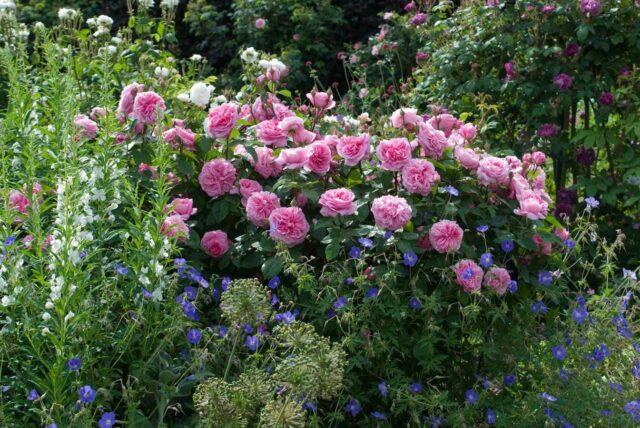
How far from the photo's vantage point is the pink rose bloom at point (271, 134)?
316 centimetres

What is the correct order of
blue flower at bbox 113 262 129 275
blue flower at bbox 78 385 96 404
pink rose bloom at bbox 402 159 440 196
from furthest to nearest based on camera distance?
pink rose bloom at bbox 402 159 440 196
blue flower at bbox 113 262 129 275
blue flower at bbox 78 385 96 404

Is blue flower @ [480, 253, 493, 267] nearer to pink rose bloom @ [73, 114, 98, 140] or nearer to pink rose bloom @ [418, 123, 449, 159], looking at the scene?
pink rose bloom @ [418, 123, 449, 159]

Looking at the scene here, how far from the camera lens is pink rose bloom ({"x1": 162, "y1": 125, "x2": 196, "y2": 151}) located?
3168 mm

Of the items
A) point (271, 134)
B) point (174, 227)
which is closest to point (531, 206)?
point (271, 134)

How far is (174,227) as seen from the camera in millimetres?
2723

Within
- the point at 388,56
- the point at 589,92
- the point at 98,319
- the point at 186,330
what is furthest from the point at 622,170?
the point at 98,319

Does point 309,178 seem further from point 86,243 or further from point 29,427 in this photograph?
point 29,427

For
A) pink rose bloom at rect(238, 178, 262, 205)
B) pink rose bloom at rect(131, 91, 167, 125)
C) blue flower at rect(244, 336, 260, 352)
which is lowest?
blue flower at rect(244, 336, 260, 352)

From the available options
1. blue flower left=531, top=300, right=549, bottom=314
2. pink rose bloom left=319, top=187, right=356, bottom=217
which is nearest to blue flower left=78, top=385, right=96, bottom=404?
pink rose bloom left=319, top=187, right=356, bottom=217

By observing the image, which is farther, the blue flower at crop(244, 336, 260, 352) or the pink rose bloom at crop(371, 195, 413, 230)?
the pink rose bloom at crop(371, 195, 413, 230)

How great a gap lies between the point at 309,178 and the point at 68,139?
0.96 metres

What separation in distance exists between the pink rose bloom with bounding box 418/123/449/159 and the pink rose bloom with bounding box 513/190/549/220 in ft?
1.04

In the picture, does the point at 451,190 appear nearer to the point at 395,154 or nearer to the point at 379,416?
the point at 395,154

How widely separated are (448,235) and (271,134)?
28.3 inches
